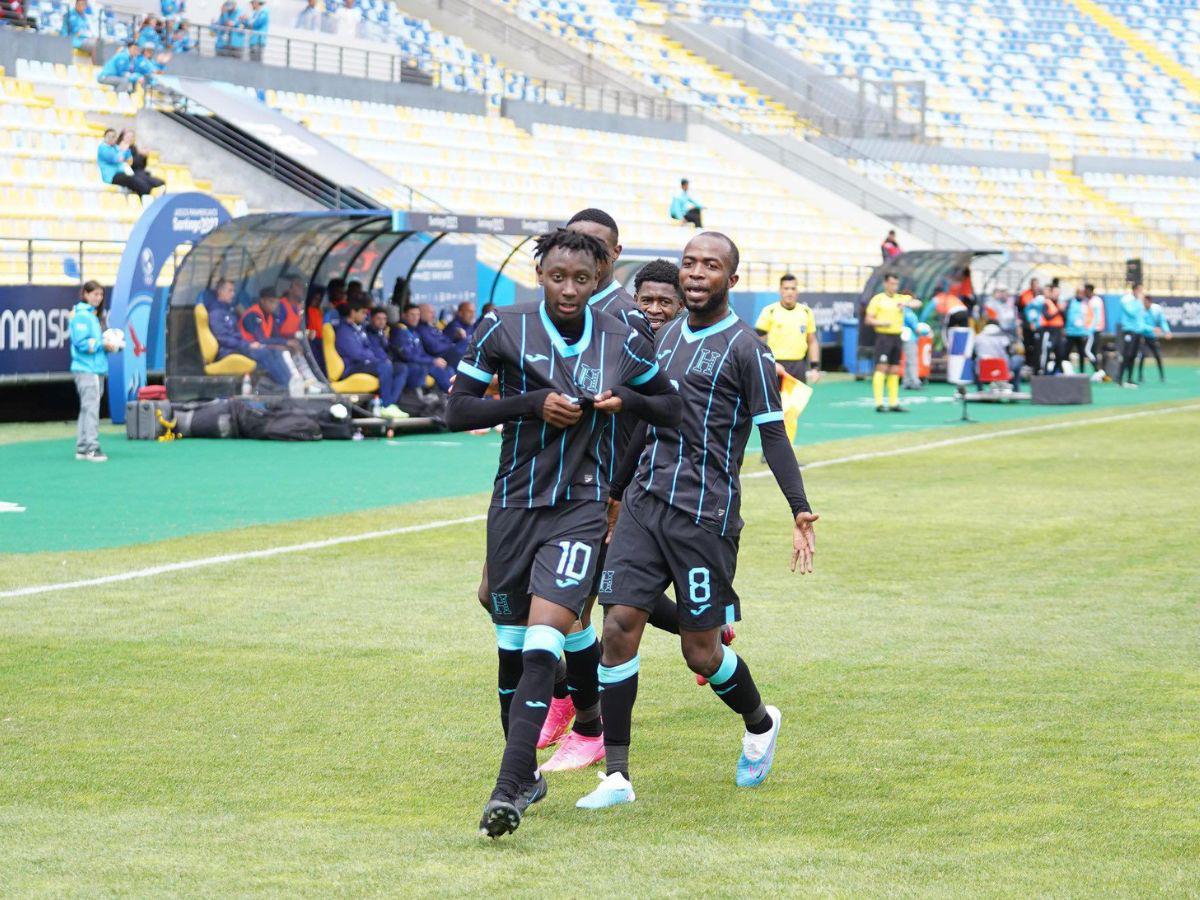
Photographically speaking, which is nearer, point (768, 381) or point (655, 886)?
point (655, 886)

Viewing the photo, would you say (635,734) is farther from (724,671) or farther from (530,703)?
(530,703)

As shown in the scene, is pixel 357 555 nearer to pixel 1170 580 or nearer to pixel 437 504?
pixel 437 504

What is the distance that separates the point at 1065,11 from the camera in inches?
2302

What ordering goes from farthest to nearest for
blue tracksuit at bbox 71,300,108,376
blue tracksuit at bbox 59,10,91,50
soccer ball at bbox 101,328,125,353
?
1. blue tracksuit at bbox 59,10,91,50
2. soccer ball at bbox 101,328,125,353
3. blue tracksuit at bbox 71,300,108,376

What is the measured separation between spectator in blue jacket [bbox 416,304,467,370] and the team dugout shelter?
1.25 m

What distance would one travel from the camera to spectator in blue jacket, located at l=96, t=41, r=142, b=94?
97.7ft

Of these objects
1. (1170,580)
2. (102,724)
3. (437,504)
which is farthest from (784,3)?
(102,724)

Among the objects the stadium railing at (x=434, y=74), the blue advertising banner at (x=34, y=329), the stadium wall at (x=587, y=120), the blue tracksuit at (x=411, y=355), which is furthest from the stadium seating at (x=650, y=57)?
the blue advertising banner at (x=34, y=329)

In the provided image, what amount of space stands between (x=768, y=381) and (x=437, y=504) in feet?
28.8

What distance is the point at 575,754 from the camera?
6562 millimetres

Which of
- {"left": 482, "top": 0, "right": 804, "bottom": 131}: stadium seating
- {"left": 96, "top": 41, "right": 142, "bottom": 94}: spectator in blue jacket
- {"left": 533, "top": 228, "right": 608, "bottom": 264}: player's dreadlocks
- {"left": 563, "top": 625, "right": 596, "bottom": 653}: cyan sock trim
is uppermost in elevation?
{"left": 482, "top": 0, "right": 804, "bottom": 131}: stadium seating

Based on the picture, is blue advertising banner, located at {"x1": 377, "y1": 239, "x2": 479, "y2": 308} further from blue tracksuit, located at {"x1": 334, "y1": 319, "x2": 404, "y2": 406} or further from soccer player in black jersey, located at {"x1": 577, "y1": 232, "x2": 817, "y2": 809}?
soccer player in black jersey, located at {"x1": 577, "y1": 232, "x2": 817, "y2": 809}

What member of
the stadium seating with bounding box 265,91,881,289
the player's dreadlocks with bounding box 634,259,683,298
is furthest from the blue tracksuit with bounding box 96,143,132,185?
the player's dreadlocks with bounding box 634,259,683,298

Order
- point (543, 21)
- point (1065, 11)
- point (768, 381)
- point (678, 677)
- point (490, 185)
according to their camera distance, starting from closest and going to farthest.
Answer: point (768, 381)
point (678, 677)
point (490, 185)
point (543, 21)
point (1065, 11)
